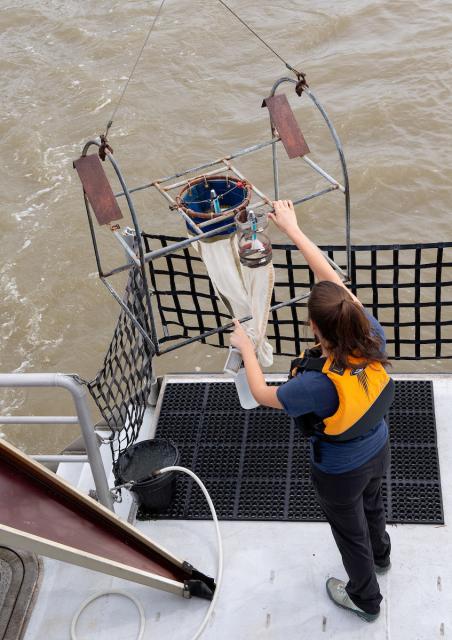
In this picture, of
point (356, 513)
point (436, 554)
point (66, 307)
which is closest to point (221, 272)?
point (356, 513)

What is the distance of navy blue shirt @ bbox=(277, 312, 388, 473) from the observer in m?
3.12

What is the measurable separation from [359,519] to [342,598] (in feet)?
2.09

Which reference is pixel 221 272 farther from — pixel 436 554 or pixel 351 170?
pixel 351 170

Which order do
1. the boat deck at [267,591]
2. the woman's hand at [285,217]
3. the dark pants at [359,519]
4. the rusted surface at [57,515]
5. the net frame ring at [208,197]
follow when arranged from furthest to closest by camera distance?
the net frame ring at [208,197] < the boat deck at [267,591] < the woman's hand at [285,217] < the rusted surface at [57,515] < the dark pants at [359,519]

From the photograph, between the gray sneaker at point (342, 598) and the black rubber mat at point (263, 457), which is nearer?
the gray sneaker at point (342, 598)

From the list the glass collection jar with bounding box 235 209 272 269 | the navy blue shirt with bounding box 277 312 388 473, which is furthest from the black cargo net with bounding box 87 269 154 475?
the navy blue shirt with bounding box 277 312 388 473

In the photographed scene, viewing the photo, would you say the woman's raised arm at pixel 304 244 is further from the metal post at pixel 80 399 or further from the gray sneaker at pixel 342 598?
the gray sneaker at pixel 342 598

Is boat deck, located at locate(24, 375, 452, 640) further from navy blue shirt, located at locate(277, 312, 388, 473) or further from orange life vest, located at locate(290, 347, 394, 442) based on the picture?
orange life vest, located at locate(290, 347, 394, 442)

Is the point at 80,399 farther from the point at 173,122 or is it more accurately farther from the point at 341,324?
the point at 173,122

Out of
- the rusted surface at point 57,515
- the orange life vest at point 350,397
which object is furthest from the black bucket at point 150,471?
the orange life vest at point 350,397

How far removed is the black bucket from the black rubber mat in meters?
0.11

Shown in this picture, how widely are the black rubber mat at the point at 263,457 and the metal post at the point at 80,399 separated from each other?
0.49 metres

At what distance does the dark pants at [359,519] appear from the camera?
3.42 m

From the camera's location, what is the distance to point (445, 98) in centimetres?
1233
